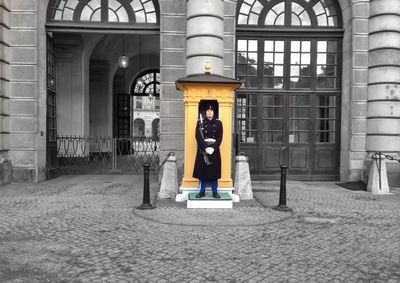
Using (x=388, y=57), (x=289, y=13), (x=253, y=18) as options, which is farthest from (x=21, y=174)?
(x=388, y=57)

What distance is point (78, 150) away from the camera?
17.8 m

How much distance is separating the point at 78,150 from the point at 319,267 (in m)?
15.1

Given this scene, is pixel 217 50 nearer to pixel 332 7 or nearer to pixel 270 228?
pixel 332 7

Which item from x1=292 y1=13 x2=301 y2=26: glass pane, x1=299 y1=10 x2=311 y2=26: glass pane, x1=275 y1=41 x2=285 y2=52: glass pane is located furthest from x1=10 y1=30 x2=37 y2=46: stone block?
x1=299 y1=10 x2=311 y2=26: glass pane

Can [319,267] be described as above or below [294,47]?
below

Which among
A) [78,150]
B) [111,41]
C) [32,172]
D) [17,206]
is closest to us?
[17,206]

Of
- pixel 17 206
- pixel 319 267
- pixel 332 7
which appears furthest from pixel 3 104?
pixel 332 7

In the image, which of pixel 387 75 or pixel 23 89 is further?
pixel 23 89

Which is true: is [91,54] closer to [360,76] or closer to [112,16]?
[112,16]

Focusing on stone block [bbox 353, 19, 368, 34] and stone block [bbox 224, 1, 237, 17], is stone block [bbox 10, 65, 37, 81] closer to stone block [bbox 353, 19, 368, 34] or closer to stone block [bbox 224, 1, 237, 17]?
stone block [bbox 224, 1, 237, 17]

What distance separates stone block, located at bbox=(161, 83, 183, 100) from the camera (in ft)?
37.1

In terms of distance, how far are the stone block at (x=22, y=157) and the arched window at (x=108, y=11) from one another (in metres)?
4.38

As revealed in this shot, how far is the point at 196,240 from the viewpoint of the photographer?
5656 mm

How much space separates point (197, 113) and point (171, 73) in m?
3.12
